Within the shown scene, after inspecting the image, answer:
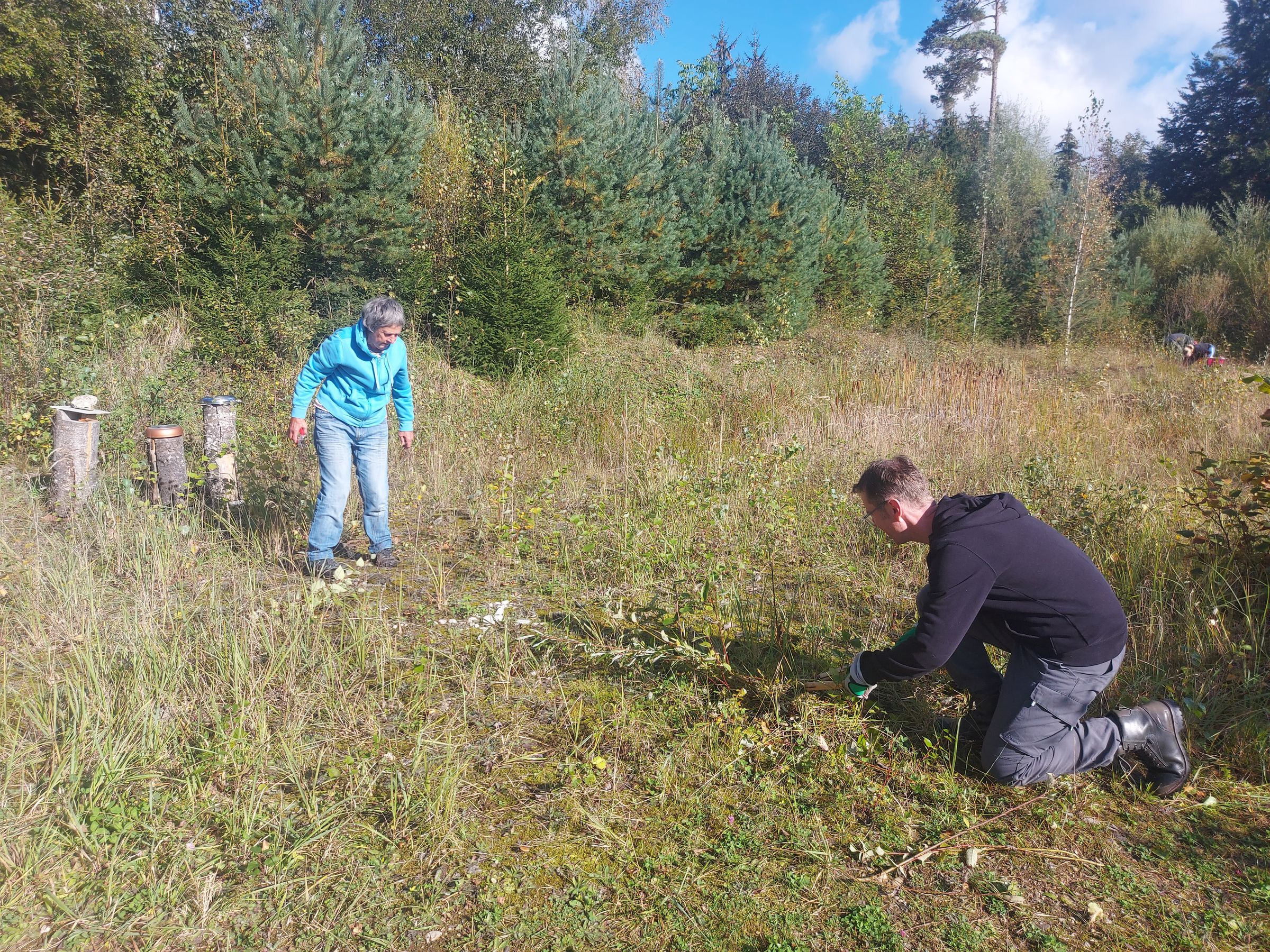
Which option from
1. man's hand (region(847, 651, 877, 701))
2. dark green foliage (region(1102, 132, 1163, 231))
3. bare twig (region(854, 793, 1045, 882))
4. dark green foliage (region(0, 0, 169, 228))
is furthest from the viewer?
dark green foliage (region(1102, 132, 1163, 231))

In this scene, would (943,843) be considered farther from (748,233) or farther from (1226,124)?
(1226,124)

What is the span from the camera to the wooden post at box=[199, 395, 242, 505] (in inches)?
224

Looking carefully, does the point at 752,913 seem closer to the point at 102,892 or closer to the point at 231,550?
the point at 102,892

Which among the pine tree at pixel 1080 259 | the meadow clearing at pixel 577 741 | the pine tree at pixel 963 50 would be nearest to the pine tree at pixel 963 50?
the pine tree at pixel 963 50

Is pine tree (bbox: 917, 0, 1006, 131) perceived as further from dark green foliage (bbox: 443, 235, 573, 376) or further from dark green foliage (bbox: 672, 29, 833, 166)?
dark green foliage (bbox: 443, 235, 573, 376)

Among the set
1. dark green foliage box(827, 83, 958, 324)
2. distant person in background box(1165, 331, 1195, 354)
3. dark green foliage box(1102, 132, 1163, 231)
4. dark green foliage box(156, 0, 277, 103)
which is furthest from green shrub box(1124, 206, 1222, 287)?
dark green foliage box(156, 0, 277, 103)

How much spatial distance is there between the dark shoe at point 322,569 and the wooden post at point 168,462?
1469 millimetres

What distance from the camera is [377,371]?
4520 millimetres

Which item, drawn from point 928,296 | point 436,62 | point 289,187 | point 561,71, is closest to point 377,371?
point 289,187

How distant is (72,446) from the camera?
549 cm

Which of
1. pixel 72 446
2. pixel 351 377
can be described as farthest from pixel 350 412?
pixel 72 446

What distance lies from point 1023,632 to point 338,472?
3583 mm

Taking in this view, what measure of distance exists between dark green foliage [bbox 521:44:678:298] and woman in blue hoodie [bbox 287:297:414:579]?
8262 millimetres

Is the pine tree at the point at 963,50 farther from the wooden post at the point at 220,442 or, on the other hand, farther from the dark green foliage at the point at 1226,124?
the wooden post at the point at 220,442
